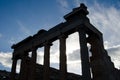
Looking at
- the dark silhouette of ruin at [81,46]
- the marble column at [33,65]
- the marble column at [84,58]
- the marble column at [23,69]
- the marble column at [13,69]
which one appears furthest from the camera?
the marble column at [13,69]

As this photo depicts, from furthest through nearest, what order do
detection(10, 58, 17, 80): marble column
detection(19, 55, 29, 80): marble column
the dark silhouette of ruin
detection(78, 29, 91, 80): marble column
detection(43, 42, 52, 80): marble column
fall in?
detection(10, 58, 17, 80): marble column → detection(19, 55, 29, 80): marble column → detection(43, 42, 52, 80): marble column → the dark silhouette of ruin → detection(78, 29, 91, 80): marble column

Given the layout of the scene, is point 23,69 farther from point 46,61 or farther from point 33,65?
point 46,61

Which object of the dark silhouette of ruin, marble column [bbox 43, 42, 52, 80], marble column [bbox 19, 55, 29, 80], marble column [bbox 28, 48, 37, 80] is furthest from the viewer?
marble column [bbox 19, 55, 29, 80]

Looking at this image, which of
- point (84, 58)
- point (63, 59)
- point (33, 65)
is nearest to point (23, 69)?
point (33, 65)

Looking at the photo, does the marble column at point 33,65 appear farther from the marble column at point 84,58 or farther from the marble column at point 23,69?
the marble column at point 84,58

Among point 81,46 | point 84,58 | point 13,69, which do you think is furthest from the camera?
point 13,69

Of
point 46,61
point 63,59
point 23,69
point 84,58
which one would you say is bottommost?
point 84,58

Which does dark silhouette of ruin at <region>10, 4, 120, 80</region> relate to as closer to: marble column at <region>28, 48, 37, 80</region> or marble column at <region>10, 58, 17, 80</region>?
marble column at <region>28, 48, 37, 80</region>

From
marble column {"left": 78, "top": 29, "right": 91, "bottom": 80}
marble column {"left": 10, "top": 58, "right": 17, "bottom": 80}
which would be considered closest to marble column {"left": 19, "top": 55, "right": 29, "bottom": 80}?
marble column {"left": 10, "top": 58, "right": 17, "bottom": 80}

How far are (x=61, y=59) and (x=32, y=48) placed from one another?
7677 millimetres

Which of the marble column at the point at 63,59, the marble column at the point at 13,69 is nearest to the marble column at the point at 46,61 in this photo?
the marble column at the point at 63,59

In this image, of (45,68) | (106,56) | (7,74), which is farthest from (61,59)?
(7,74)

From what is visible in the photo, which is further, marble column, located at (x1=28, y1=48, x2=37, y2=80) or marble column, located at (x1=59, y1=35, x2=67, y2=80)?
marble column, located at (x1=28, y1=48, x2=37, y2=80)

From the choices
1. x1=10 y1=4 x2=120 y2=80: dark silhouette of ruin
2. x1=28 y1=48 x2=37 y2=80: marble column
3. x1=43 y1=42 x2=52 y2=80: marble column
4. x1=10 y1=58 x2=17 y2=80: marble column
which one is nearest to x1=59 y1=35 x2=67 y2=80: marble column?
x1=10 y1=4 x2=120 y2=80: dark silhouette of ruin
